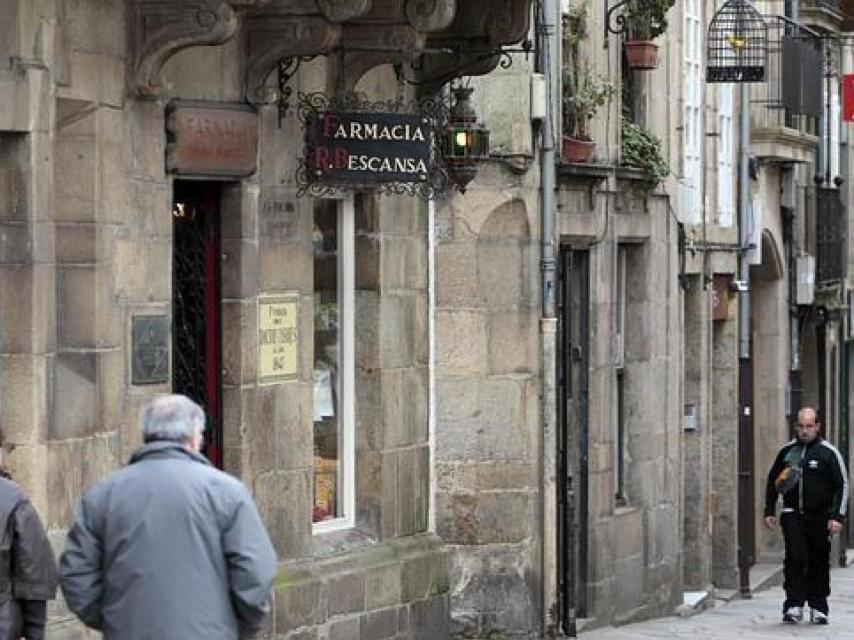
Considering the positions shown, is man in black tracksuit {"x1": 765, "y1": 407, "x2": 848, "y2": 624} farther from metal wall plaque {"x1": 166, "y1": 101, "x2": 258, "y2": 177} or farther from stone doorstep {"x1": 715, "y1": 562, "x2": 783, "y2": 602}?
metal wall plaque {"x1": 166, "y1": 101, "x2": 258, "y2": 177}

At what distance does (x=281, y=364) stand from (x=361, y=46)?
169cm

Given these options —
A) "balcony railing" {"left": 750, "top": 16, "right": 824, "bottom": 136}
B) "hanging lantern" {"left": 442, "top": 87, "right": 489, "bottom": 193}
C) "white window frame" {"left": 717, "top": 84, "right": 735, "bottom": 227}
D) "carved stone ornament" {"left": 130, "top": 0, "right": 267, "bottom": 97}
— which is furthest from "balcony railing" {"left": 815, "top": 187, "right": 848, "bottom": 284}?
"carved stone ornament" {"left": 130, "top": 0, "right": 267, "bottom": 97}

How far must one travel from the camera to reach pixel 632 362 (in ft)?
69.3

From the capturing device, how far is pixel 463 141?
16.0 metres

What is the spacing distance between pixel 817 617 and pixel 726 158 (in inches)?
227

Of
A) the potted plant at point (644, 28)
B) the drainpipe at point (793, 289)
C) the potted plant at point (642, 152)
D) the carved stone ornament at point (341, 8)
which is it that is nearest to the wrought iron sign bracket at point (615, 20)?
the potted plant at point (644, 28)

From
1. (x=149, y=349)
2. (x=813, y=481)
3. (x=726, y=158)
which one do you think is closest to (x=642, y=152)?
(x=813, y=481)

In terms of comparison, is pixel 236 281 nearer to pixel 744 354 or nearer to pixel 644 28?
pixel 644 28

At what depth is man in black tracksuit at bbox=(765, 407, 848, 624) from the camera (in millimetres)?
20125

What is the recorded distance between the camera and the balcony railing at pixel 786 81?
26.7 metres

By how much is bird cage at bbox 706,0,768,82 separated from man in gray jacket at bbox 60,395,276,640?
14477 millimetres

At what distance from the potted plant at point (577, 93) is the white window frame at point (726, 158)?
5569mm

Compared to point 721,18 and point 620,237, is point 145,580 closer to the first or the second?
point 620,237

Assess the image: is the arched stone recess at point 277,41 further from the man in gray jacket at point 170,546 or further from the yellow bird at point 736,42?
the yellow bird at point 736,42
